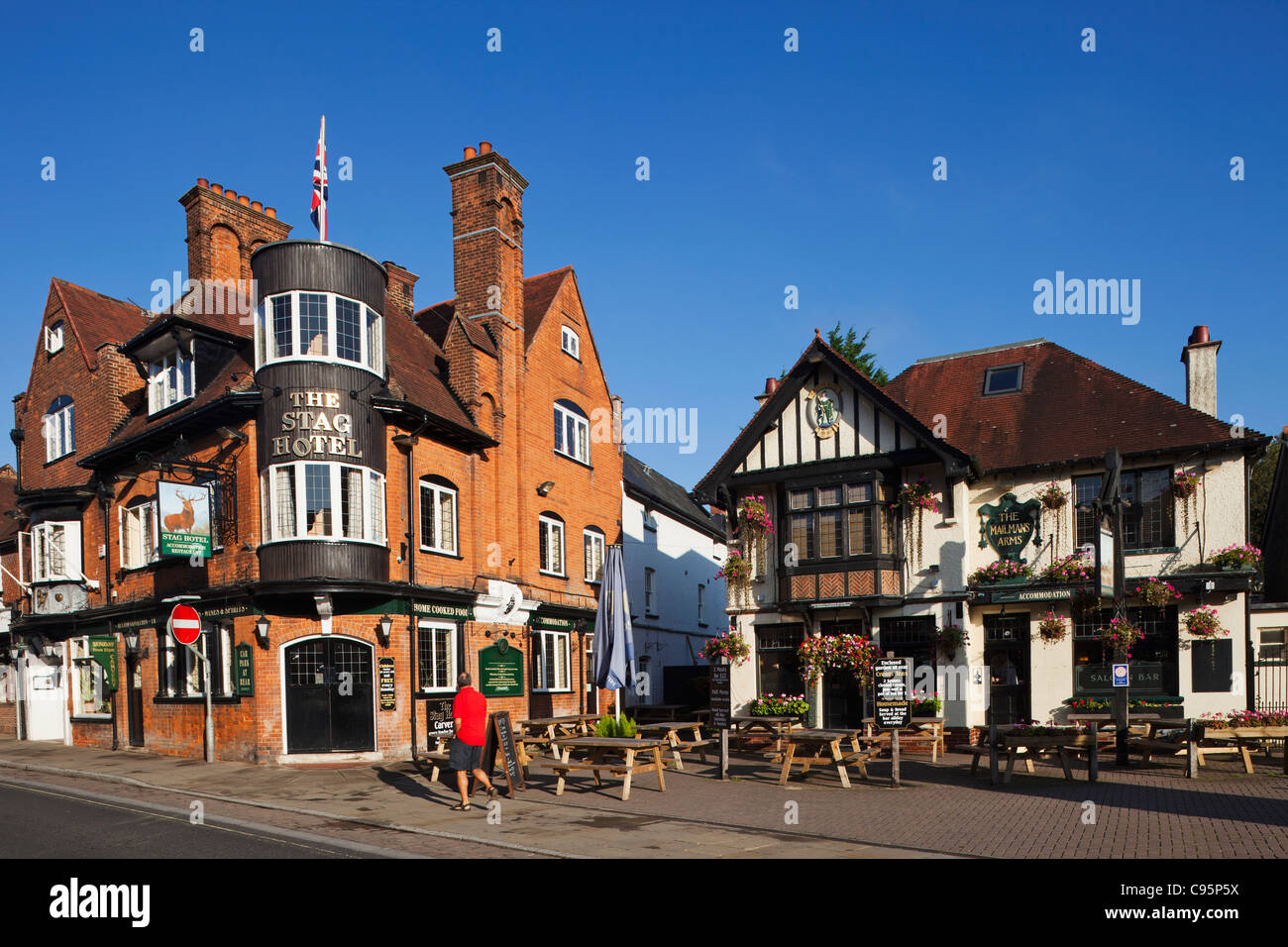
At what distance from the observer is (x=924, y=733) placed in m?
20.7

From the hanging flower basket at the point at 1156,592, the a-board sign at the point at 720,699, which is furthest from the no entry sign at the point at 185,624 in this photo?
the hanging flower basket at the point at 1156,592

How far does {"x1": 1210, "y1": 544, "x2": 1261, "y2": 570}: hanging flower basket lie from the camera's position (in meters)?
18.9

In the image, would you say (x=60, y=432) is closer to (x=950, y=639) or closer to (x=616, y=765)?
(x=616, y=765)

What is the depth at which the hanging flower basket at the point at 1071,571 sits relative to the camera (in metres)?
20.1

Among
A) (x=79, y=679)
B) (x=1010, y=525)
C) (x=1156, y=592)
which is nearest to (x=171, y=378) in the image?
(x=79, y=679)

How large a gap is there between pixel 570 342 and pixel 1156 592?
55.2ft

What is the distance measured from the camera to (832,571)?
72.7ft

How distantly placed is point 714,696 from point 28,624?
1948 cm

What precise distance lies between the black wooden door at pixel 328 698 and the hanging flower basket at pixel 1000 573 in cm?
1293

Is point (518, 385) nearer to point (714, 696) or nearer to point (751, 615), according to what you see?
point (751, 615)

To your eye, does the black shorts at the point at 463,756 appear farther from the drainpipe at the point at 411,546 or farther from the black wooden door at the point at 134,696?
the black wooden door at the point at 134,696

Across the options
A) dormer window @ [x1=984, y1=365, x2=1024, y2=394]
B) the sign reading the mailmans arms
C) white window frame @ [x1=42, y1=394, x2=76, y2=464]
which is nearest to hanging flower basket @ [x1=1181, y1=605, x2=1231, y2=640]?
the sign reading the mailmans arms

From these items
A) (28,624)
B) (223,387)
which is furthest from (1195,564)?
(28,624)

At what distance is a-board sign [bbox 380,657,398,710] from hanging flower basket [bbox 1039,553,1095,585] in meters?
13.7
